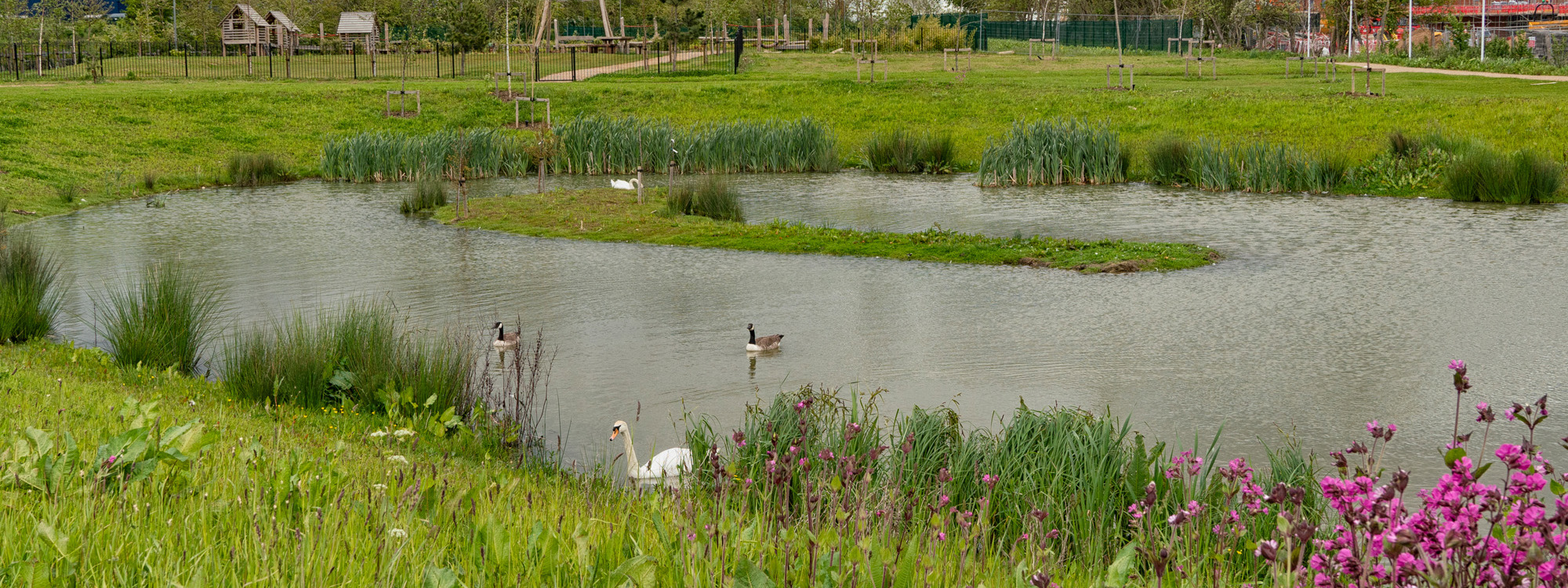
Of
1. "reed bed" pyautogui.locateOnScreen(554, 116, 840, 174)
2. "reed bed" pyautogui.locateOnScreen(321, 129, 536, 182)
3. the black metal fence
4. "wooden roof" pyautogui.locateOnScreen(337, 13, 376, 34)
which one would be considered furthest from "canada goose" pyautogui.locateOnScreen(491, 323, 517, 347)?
"wooden roof" pyautogui.locateOnScreen(337, 13, 376, 34)

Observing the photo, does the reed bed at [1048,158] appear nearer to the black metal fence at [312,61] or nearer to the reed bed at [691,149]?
the reed bed at [691,149]

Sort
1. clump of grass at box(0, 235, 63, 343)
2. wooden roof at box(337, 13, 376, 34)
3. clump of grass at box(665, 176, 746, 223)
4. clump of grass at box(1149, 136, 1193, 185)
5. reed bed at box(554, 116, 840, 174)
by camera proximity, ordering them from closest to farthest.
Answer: clump of grass at box(0, 235, 63, 343), clump of grass at box(665, 176, 746, 223), clump of grass at box(1149, 136, 1193, 185), reed bed at box(554, 116, 840, 174), wooden roof at box(337, 13, 376, 34)

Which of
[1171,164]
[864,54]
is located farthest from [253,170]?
[864,54]

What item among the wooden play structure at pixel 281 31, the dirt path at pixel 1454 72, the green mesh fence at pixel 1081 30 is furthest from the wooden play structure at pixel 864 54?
the wooden play structure at pixel 281 31

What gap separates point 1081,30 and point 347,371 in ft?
221

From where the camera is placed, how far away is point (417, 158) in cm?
2634

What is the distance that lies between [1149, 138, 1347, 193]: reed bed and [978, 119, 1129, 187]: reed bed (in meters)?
1.45

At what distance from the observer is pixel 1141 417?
335 inches

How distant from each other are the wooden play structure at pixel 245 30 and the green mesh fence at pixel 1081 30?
33263 millimetres

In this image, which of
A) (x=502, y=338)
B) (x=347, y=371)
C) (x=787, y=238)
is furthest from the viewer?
(x=787, y=238)

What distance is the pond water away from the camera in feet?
29.6

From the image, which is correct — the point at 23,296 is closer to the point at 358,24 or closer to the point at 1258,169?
the point at 1258,169

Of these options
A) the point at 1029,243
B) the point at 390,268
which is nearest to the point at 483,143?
the point at 390,268

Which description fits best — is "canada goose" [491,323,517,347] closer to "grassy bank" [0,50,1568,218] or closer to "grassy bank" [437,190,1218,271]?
"grassy bank" [437,190,1218,271]
